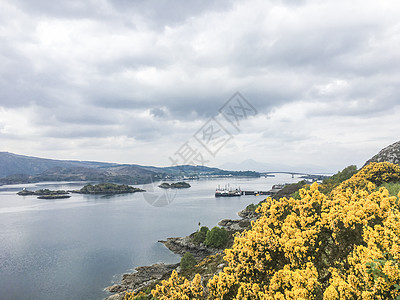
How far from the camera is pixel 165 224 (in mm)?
58562

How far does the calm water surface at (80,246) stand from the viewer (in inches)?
1116

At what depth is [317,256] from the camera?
276 inches

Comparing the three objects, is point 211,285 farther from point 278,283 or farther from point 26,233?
point 26,233

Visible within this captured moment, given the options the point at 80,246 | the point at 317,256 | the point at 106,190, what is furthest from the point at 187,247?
the point at 106,190

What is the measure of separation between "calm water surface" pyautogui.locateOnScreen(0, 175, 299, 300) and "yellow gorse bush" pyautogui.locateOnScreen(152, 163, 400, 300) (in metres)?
24.5

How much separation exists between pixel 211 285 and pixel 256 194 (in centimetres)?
11379

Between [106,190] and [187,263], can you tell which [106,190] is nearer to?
[106,190]

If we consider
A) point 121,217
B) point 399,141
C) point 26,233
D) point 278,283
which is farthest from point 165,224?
point 278,283

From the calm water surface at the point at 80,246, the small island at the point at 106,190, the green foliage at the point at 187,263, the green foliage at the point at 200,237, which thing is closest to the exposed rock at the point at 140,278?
the calm water surface at the point at 80,246

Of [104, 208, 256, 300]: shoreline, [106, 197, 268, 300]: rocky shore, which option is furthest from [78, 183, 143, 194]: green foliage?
[106, 197, 268, 300]: rocky shore

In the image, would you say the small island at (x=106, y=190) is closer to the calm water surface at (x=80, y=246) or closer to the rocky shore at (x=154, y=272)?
the calm water surface at (x=80, y=246)

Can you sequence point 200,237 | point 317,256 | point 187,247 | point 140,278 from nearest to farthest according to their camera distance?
point 317,256 → point 140,278 → point 187,247 → point 200,237

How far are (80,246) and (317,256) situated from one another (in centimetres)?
4609

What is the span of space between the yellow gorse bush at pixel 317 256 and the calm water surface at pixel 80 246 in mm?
24543
